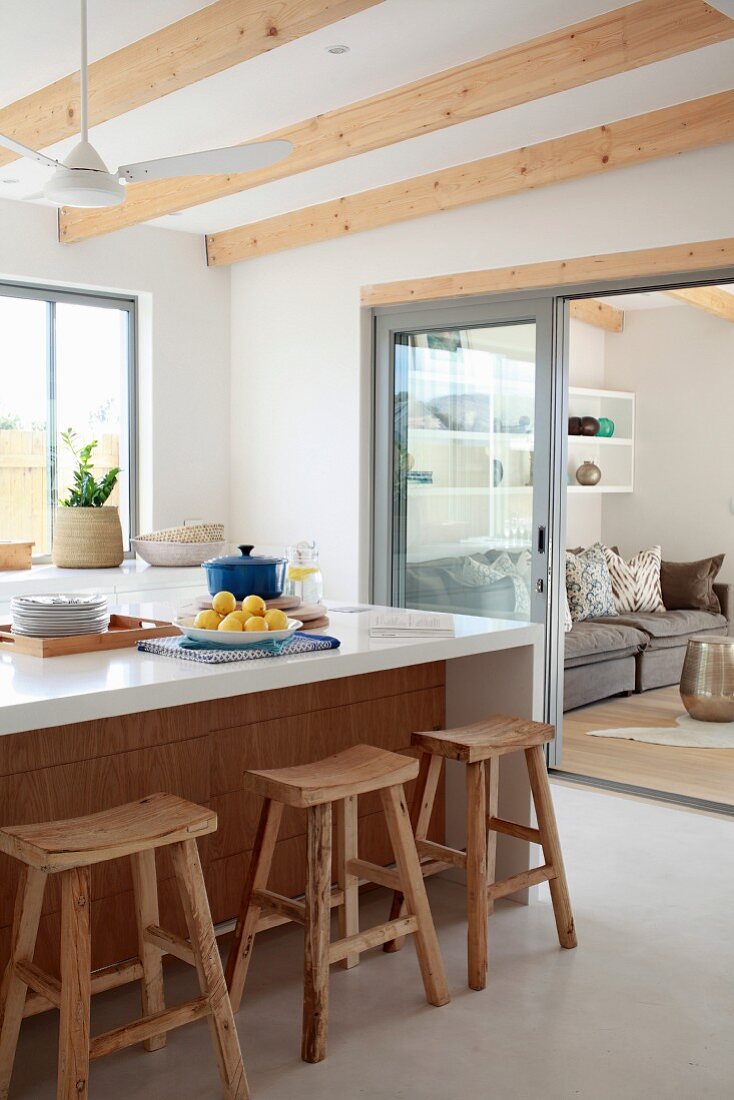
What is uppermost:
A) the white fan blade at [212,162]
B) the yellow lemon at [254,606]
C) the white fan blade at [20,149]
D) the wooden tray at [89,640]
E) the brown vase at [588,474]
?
the white fan blade at [212,162]

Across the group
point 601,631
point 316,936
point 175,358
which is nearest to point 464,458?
point 601,631

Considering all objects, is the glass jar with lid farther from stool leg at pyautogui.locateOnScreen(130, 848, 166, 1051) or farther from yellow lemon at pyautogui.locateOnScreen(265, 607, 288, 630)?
stool leg at pyautogui.locateOnScreen(130, 848, 166, 1051)

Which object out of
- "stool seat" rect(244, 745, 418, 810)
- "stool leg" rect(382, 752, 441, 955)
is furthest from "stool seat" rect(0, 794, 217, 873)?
"stool leg" rect(382, 752, 441, 955)

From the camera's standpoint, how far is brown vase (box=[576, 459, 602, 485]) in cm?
816

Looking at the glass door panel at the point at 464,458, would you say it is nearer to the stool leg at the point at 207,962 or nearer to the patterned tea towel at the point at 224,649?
the patterned tea towel at the point at 224,649

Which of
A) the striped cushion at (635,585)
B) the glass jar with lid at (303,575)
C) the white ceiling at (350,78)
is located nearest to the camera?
the white ceiling at (350,78)

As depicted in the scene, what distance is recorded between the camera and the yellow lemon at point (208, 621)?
9.30ft

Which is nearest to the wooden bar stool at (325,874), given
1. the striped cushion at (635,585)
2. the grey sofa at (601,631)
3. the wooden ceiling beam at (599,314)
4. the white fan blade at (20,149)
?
the white fan blade at (20,149)

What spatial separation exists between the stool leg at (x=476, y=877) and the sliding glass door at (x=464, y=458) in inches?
91.1

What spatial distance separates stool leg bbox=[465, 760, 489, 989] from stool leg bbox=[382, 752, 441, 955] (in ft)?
0.80

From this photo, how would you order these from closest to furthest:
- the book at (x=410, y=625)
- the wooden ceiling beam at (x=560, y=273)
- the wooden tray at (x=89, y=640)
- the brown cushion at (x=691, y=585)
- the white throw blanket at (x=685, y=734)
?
the wooden tray at (x=89, y=640), the book at (x=410, y=625), the wooden ceiling beam at (x=560, y=273), the white throw blanket at (x=685, y=734), the brown cushion at (x=691, y=585)

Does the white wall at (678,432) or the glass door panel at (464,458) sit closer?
the glass door panel at (464,458)

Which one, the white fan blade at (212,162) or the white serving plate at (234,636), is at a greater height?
the white fan blade at (212,162)

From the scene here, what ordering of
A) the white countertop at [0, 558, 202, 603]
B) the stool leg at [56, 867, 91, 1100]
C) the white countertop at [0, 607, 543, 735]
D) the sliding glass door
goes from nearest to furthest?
the stool leg at [56, 867, 91, 1100] < the white countertop at [0, 607, 543, 735] < the white countertop at [0, 558, 202, 603] < the sliding glass door
